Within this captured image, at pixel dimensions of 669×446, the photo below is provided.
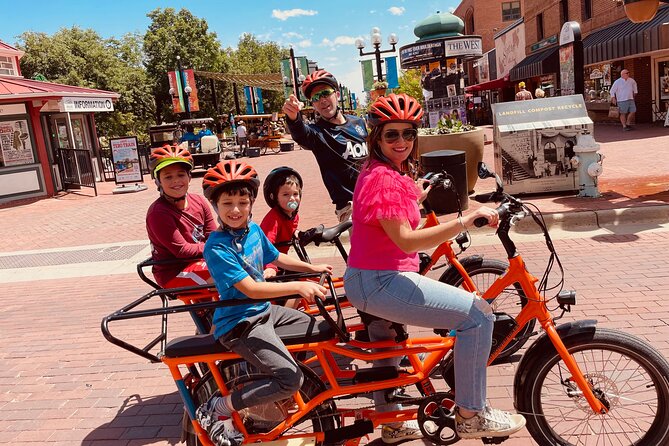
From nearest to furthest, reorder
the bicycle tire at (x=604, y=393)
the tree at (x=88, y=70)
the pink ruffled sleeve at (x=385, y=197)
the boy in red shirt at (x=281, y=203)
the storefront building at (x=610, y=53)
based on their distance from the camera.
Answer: the pink ruffled sleeve at (x=385, y=197)
the bicycle tire at (x=604, y=393)
the boy in red shirt at (x=281, y=203)
the storefront building at (x=610, y=53)
the tree at (x=88, y=70)

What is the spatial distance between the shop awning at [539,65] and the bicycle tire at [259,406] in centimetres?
3072

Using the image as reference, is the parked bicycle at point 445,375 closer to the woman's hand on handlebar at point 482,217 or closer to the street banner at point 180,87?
the woman's hand on handlebar at point 482,217

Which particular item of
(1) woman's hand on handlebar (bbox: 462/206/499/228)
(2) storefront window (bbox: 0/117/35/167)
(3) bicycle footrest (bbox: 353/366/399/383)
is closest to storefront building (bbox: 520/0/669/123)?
(1) woman's hand on handlebar (bbox: 462/206/499/228)

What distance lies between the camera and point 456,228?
2.51 meters

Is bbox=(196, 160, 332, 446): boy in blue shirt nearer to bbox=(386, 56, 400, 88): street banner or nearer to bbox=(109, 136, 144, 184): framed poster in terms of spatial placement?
bbox=(109, 136, 144, 184): framed poster

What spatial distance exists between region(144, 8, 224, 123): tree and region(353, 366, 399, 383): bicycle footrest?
49.7 m

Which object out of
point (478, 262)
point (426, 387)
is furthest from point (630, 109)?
point (426, 387)

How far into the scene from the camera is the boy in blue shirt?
262 cm

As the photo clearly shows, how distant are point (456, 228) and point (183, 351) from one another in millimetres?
1417

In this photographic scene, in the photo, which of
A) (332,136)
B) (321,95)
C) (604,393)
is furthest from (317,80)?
(604,393)

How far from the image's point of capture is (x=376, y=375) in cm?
288

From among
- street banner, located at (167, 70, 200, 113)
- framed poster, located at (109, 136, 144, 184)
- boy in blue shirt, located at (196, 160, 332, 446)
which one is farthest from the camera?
street banner, located at (167, 70, 200, 113)

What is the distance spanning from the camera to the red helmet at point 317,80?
4480 millimetres

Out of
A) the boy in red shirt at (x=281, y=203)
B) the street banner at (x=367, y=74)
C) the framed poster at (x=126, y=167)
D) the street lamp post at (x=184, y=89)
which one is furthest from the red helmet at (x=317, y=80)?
the street lamp post at (x=184, y=89)
